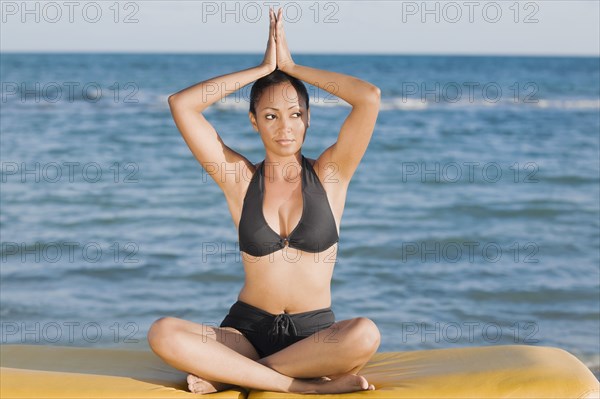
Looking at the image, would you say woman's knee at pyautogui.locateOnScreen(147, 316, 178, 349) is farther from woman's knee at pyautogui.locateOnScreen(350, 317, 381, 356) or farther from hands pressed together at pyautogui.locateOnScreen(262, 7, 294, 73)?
hands pressed together at pyautogui.locateOnScreen(262, 7, 294, 73)

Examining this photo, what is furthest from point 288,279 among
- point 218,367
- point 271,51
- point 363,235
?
point 363,235

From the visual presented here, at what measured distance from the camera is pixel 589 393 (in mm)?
2598

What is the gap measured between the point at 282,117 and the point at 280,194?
290 millimetres

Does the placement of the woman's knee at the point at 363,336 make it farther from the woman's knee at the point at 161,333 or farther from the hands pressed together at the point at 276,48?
the hands pressed together at the point at 276,48

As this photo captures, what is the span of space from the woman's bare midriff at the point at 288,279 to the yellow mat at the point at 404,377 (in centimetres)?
34

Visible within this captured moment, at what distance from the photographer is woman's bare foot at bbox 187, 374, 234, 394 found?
2.67 metres

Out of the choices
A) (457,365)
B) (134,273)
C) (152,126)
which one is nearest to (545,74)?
(152,126)

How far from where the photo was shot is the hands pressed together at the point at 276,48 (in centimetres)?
295

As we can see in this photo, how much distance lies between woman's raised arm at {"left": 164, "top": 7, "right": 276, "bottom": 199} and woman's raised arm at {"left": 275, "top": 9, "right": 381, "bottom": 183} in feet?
0.19

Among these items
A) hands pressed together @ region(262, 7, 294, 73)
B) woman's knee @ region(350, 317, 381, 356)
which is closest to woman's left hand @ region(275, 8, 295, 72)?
hands pressed together @ region(262, 7, 294, 73)

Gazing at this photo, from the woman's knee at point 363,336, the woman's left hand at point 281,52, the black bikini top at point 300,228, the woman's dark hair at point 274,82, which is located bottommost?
the woman's knee at point 363,336

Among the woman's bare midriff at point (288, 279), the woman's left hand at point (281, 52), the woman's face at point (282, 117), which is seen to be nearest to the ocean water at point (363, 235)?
the woman's bare midriff at point (288, 279)

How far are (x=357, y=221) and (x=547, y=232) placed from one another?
1671 millimetres

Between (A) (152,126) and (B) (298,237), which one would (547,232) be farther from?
(A) (152,126)
